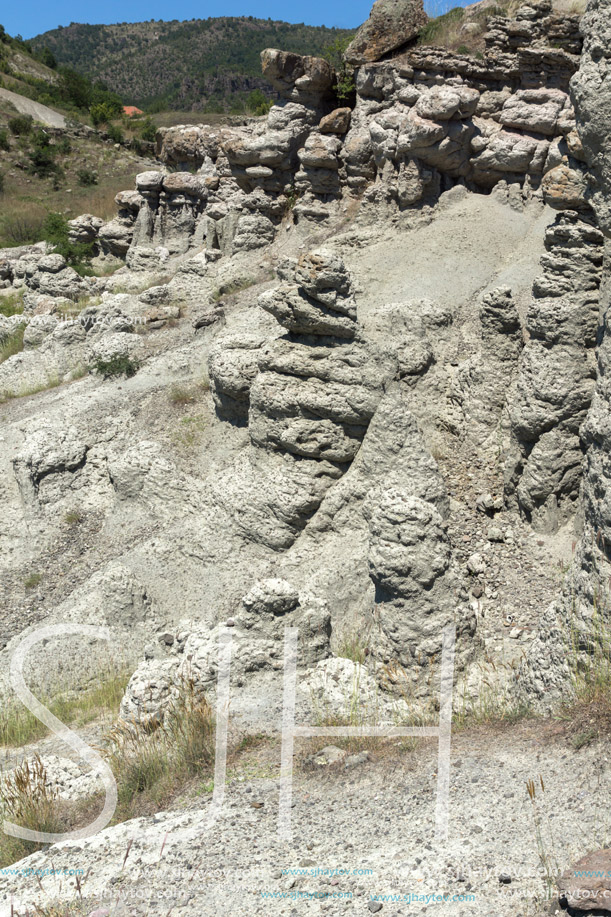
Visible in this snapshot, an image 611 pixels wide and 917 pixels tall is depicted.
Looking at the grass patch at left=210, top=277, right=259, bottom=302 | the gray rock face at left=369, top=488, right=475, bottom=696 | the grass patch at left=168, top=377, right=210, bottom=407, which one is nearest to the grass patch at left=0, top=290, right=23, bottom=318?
the grass patch at left=210, top=277, right=259, bottom=302

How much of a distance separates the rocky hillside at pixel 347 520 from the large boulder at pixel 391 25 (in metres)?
0.06

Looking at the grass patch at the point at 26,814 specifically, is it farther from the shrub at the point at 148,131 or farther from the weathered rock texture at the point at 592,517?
the shrub at the point at 148,131

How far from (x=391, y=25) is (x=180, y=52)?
387 feet

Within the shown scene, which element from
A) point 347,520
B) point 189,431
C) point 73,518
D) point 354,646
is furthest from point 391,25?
point 354,646

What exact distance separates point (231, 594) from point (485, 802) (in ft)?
14.0

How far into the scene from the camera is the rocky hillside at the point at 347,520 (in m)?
3.50

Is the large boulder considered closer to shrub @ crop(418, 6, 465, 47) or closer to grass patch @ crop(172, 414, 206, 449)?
shrub @ crop(418, 6, 465, 47)

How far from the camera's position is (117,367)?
1146cm

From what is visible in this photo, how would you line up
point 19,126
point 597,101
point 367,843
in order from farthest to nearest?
1. point 19,126
2. point 597,101
3. point 367,843

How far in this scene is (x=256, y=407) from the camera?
819cm

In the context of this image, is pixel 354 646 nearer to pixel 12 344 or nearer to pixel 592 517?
pixel 592 517

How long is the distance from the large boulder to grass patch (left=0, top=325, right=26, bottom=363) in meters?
9.69

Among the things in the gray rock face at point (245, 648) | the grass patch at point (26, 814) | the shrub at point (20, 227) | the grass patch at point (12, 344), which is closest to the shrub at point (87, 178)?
the shrub at point (20, 227)

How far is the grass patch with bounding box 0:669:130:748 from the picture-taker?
6.06 meters
